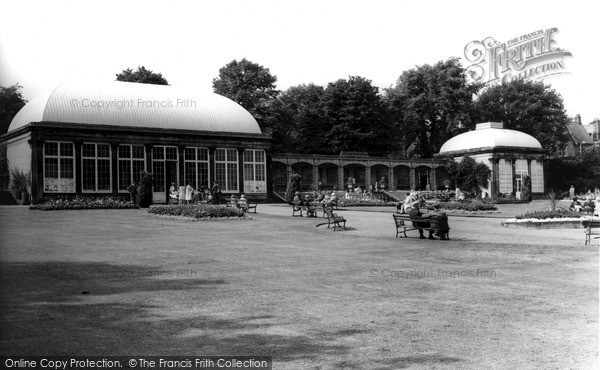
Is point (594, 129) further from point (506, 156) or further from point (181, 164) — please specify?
point (181, 164)

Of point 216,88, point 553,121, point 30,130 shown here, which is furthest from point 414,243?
point 553,121

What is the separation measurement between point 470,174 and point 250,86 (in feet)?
80.2

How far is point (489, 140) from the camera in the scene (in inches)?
2633

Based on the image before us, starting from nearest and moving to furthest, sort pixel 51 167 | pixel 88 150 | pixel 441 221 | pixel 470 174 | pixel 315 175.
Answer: pixel 441 221
pixel 51 167
pixel 88 150
pixel 315 175
pixel 470 174

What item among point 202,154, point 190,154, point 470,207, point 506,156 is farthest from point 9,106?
point 506,156

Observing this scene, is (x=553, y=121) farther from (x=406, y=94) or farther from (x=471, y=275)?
(x=471, y=275)

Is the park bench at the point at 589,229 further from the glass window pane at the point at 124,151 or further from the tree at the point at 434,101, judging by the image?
the tree at the point at 434,101

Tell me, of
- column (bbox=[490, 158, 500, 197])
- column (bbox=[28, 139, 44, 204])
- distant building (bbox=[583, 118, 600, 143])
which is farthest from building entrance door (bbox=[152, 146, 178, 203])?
distant building (bbox=[583, 118, 600, 143])

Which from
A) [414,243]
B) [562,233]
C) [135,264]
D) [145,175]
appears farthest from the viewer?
[145,175]

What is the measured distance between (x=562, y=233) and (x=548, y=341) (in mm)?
16317

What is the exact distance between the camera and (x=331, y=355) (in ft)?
23.5

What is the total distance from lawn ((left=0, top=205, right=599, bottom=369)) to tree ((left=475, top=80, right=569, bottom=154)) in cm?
6420

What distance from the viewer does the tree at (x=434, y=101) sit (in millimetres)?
74062

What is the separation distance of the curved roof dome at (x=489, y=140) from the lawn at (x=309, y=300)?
49.8 metres
